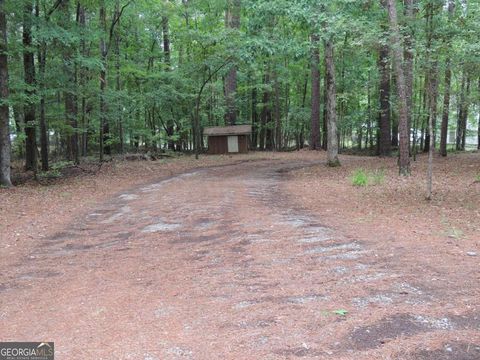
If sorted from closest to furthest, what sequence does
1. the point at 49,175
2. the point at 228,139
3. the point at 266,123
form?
the point at 49,175 → the point at 228,139 → the point at 266,123

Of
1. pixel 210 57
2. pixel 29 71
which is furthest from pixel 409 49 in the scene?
pixel 210 57

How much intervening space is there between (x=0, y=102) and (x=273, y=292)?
11.0m

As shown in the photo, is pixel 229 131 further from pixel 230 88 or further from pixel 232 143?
pixel 230 88

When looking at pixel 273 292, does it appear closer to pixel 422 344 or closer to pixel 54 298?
pixel 422 344

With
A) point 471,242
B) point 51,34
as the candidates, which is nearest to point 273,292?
point 471,242

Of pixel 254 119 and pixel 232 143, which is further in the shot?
pixel 254 119

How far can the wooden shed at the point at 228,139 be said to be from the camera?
1074 inches

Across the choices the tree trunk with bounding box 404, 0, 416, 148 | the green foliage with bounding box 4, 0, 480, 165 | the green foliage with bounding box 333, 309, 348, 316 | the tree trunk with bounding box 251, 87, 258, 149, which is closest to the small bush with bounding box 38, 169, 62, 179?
the green foliage with bounding box 4, 0, 480, 165

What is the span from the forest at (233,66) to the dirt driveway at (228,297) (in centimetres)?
445

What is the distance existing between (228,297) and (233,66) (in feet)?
67.0

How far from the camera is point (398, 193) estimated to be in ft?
34.2

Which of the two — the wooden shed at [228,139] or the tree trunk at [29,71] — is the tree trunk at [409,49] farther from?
the wooden shed at [228,139]

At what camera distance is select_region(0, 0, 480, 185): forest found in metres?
9.59

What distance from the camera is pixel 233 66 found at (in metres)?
23.2
